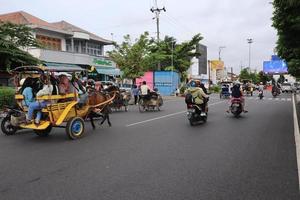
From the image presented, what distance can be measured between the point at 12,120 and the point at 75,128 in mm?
1858

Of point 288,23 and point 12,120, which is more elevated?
point 288,23

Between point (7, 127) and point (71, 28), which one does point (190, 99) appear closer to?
point (7, 127)

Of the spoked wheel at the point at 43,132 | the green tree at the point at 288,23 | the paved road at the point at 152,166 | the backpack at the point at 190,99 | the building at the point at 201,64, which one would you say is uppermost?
the building at the point at 201,64

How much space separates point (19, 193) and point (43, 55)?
1167 inches

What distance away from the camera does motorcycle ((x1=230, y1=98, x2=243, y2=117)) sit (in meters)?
17.5

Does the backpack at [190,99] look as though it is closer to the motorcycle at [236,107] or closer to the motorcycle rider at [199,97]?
the motorcycle rider at [199,97]

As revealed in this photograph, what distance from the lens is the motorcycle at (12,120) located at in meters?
11.1

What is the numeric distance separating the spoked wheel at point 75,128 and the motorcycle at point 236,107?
8.49 meters

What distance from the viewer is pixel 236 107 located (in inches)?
689

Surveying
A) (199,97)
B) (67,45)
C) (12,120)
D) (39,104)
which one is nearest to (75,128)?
(39,104)

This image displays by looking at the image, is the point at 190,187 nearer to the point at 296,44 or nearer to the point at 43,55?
the point at 296,44

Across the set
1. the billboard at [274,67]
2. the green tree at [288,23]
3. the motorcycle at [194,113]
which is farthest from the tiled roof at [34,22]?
the billboard at [274,67]

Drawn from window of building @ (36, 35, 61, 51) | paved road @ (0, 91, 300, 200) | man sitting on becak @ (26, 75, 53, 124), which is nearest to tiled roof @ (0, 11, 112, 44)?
window of building @ (36, 35, 61, 51)

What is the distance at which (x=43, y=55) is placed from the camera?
1334 inches
